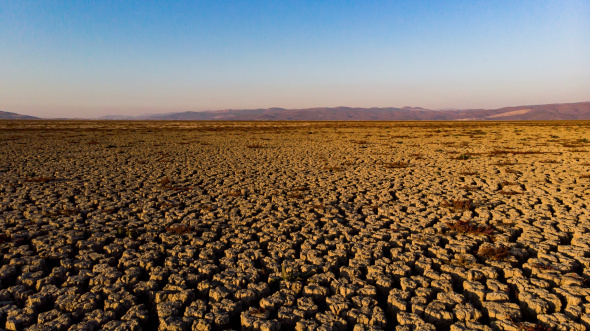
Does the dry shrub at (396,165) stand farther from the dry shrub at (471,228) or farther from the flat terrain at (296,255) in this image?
the dry shrub at (471,228)

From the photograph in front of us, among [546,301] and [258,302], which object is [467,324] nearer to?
[546,301]

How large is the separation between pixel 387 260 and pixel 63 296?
3.36 metres

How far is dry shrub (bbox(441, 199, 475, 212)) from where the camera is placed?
585 cm

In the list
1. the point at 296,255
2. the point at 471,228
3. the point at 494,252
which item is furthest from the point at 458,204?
the point at 296,255

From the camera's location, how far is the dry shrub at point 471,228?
4633mm

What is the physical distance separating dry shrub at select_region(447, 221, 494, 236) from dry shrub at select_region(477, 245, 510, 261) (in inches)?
20.0

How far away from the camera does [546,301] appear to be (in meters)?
2.95

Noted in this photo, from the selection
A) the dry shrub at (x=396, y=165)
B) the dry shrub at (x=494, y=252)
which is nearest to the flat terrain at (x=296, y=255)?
the dry shrub at (x=494, y=252)

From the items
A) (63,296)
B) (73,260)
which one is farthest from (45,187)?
(63,296)

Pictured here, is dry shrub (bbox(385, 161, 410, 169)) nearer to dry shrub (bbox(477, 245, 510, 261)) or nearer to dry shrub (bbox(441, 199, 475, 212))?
dry shrub (bbox(441, 199, 475, 212))

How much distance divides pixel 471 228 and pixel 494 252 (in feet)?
2.67

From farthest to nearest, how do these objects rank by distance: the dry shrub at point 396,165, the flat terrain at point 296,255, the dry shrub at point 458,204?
the dry shrub at point 396,165 < the dry shrub at point 458,204 < the flat terrain at point 296,255

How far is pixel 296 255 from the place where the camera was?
410 cm

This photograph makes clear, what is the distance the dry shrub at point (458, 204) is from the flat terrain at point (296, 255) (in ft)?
0.13
